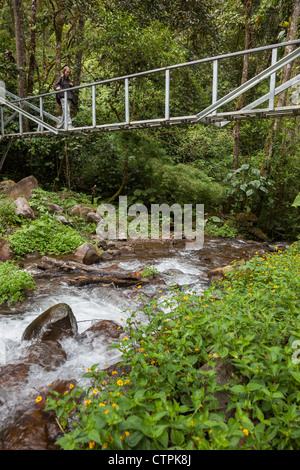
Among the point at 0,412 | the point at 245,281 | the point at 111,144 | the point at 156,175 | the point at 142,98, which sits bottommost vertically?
the point at 0,412

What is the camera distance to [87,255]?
22.5ft

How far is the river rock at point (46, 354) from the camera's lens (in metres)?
3.28

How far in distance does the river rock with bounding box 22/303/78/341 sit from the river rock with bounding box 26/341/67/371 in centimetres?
11

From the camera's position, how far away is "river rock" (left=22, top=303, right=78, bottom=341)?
365cm

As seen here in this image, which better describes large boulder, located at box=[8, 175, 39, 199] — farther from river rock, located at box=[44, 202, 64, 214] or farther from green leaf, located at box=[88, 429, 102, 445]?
green leaf, located at box=[88, 429, 102, 445]

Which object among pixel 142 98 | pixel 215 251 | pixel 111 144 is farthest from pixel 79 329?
pixel 111 144

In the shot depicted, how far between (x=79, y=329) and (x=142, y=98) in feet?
26.5

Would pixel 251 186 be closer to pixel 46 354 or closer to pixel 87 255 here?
pixel 87 255

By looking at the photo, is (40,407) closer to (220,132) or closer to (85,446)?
(85,446)

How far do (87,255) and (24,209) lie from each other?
2491 millimetres

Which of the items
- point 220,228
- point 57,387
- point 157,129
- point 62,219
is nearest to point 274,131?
point 220,228

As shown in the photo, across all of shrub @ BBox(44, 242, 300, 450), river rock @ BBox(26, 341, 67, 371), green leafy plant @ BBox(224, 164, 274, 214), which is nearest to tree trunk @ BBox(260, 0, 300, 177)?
green leafy plant @ BBox(224, 164, 274, 214)

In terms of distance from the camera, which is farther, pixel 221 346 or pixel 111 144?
pixel 111 144

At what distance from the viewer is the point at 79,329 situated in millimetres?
4102
